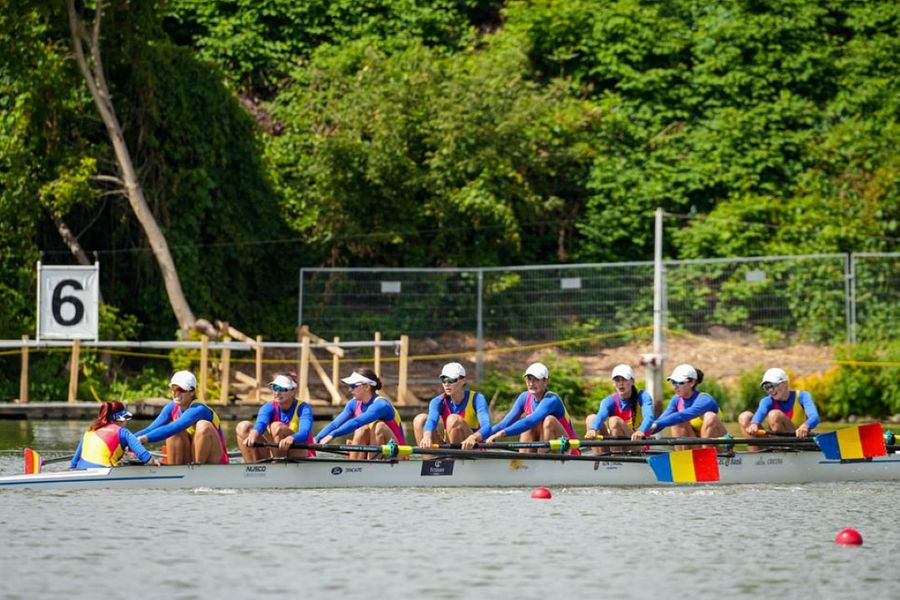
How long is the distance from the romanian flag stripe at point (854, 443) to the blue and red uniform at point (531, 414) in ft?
10.4

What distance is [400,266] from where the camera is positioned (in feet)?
118

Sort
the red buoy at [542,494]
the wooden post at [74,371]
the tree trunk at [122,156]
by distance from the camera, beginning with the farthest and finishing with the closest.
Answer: the tree trunk at [122,156]
the wooden post at [74,371]
the red buoy at [542,494]

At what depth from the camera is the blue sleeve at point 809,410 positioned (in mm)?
20188

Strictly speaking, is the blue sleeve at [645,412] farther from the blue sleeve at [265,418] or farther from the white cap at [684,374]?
the blue sleeve at [265,418]

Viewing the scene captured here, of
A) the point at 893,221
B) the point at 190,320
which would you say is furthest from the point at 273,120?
the point at 893,221

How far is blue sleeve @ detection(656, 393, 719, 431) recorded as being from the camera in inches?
782

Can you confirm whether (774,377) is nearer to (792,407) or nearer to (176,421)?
(792,407)

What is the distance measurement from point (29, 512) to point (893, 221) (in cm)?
2263

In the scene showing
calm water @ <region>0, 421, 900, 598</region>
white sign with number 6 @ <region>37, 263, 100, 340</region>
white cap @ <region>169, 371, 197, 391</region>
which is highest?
white sign with number 6 @ <region>37, 263, 100, 340</region>

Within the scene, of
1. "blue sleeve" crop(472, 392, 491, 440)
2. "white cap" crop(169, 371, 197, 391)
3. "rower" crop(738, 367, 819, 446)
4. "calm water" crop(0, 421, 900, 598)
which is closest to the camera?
"calm water" crop(0, 421, 900, 598)

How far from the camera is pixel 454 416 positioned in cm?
1928

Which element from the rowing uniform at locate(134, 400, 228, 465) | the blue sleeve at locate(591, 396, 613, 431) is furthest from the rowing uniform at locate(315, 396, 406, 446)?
the blue sleeve at locate(591, 396, 613, 431)

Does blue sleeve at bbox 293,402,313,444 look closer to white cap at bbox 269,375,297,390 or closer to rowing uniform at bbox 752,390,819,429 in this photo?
white cap at bbox 269,375,297,390

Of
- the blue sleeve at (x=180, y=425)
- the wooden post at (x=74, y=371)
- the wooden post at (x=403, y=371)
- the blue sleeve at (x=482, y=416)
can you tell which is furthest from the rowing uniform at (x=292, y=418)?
the wooden post at (x=74, y=371)
